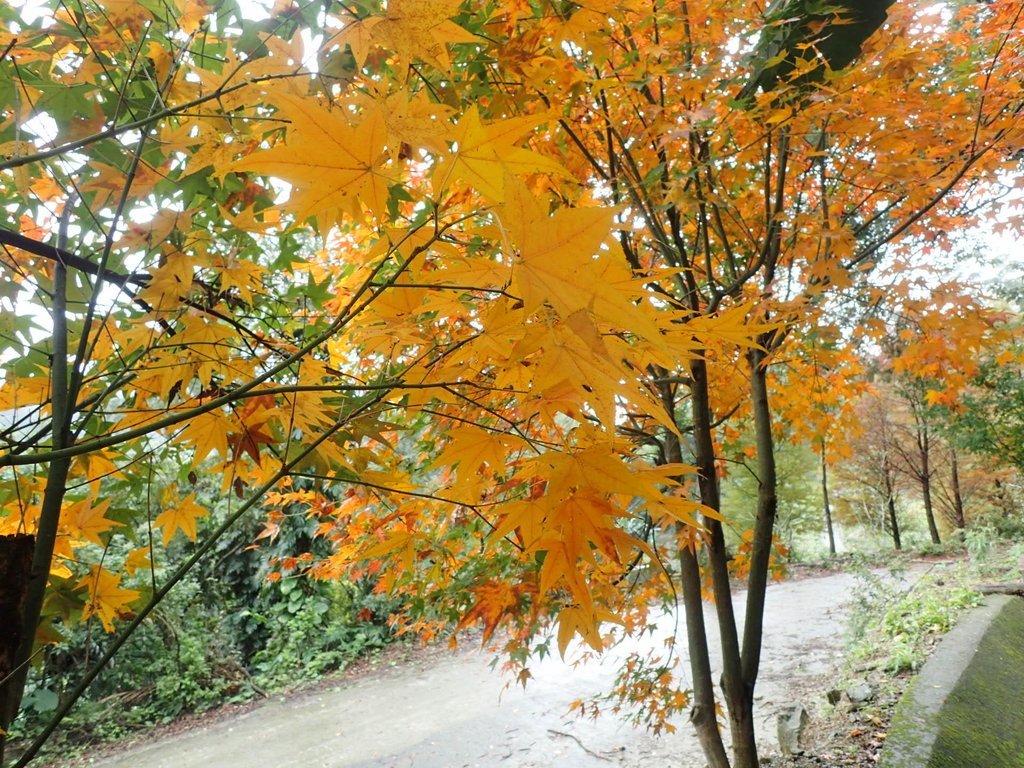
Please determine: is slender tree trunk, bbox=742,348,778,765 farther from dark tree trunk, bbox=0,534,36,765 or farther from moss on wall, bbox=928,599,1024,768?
dark tree trunk, bbox=0,534,36,765

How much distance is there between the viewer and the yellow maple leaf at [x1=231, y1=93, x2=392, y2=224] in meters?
0.49

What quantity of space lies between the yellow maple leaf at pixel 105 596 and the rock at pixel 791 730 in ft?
12.9

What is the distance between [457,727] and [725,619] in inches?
153

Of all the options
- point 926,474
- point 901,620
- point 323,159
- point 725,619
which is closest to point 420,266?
point 323,159

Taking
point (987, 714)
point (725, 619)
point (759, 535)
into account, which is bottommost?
point (987, 714)

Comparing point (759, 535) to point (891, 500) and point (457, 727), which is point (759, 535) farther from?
point (891, 500)

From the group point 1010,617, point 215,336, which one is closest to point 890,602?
point 1010,617

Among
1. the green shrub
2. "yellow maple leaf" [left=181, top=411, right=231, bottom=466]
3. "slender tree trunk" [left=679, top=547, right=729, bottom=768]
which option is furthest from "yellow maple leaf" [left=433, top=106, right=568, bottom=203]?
the green shrub

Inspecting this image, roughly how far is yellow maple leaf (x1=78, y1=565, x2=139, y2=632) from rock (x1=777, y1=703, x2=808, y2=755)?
392 centimetres

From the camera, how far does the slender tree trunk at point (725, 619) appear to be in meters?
2.11

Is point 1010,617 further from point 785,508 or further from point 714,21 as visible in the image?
point 785,508

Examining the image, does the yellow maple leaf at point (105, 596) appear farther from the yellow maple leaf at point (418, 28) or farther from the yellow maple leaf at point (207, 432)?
the yellow maple leaf at point (418, 28)

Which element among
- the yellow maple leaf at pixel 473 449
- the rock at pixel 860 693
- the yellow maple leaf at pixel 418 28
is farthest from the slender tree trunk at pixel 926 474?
the yellow maple leaf at pixel 418 28

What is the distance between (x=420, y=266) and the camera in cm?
73
